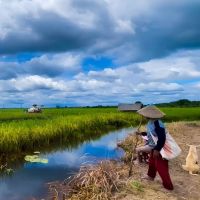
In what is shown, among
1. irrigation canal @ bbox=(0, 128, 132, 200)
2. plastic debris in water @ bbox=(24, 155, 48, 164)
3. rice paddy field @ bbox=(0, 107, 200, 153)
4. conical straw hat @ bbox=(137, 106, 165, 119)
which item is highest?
conical straw hat @ bbox=(137, 106, 165, 119)

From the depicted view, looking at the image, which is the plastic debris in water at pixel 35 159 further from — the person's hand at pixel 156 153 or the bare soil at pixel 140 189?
the person's hand at pixel 156 153

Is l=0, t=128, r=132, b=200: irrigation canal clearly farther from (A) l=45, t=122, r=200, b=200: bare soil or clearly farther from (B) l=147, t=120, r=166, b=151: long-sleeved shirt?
(B) l=147, t=120, r=166, b=151: long-sleeved shirt

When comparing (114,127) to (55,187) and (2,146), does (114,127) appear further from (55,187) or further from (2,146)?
(55,187)

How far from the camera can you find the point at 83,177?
329 inches

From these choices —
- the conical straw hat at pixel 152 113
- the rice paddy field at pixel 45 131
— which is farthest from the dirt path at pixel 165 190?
the rice paddy field at pixel 45 131

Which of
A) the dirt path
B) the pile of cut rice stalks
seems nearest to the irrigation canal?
the pile of cut rice stalks

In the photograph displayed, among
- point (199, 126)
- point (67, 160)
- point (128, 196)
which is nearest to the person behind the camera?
point (128, 196)

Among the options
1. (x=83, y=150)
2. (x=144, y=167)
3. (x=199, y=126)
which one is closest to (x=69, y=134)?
(x=83, y=150)

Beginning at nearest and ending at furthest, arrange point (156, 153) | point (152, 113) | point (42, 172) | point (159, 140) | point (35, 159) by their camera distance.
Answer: point (159, 140)
point (156, 153)
point (152, 113)
point (42, 172)
point (35, 159)

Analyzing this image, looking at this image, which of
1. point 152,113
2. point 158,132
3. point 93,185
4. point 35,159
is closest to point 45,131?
point 35,159

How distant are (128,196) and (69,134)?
13.2m

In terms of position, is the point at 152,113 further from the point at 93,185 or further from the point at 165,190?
the point at 93,185

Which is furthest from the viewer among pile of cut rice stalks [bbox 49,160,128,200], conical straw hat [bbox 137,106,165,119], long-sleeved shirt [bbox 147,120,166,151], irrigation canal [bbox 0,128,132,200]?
irrigation canal [bbox 0,128,132,200]

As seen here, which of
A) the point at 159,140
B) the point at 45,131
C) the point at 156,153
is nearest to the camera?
the point at 159,140
